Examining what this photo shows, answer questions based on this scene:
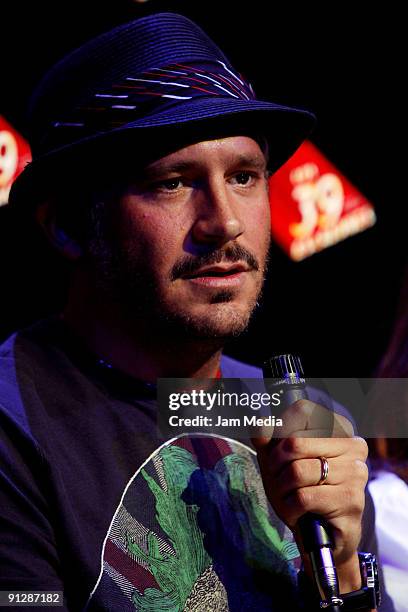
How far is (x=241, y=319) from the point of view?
1.15m

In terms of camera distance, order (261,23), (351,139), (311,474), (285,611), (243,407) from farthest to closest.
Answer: (351,139), (261,23), (243,407), (285,611), (311,474)

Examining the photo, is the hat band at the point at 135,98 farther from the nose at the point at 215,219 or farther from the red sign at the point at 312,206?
the red sign at the point at 312,206

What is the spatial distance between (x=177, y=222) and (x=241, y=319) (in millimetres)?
180

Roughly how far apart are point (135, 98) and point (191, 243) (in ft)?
0.81

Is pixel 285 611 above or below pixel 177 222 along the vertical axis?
below

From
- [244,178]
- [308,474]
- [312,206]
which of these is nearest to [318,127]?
[312,206]

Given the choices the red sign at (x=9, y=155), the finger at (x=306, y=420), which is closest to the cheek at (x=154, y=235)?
the finger at (x=306, y=420)

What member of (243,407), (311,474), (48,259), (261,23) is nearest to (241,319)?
(243,407)

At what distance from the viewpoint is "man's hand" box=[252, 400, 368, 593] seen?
909mm

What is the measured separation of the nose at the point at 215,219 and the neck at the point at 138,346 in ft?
0.57

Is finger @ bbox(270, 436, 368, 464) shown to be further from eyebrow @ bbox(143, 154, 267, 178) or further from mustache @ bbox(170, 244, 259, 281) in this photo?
eyebrow @ bbox(143, 154, 267, 178)

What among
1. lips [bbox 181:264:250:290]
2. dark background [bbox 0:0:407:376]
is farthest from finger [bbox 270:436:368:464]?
dark background [bbox 0:0:407:376]

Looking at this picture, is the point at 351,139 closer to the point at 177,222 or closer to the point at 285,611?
the point at 177,222

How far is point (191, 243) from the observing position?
1.12 m
